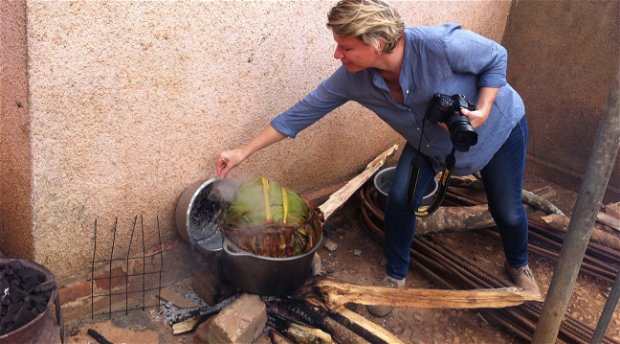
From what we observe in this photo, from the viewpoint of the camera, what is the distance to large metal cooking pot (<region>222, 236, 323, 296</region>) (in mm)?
3209

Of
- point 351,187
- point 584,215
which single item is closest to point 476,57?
point 584,215

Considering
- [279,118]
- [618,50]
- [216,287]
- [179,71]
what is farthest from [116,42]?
[618,50]

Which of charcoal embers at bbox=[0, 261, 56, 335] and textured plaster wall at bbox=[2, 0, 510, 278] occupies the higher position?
textured plaster wall at bbox=[2, 0, 510, 278]

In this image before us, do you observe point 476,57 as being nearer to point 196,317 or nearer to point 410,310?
point 410,310

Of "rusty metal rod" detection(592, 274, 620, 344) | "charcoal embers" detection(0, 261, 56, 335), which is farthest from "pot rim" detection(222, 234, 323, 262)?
"rusty metal rod" detection(592, 274, 620, 344)

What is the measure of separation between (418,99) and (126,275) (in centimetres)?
216

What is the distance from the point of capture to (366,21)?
8.87 feet

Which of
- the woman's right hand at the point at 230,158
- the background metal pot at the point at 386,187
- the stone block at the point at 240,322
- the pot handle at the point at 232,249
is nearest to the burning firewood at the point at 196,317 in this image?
the stone block at the point at 240,322

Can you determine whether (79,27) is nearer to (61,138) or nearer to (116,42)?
(116,42)

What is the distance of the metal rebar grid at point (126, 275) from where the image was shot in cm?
340

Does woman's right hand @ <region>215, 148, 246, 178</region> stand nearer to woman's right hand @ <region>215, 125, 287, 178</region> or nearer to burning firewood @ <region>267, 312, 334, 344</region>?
woman's right hand @ <region>215, 125, 287, 178</region>

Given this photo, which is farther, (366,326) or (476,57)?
(366,326)

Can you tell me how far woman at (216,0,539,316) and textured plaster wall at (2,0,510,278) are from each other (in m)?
0.41

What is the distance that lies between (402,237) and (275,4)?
178cm
